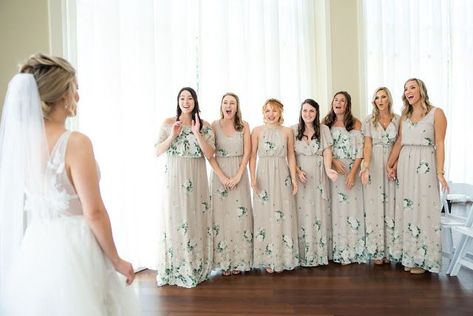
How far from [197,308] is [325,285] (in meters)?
1.07

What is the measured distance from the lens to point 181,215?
3.02 m

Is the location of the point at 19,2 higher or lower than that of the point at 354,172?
higher

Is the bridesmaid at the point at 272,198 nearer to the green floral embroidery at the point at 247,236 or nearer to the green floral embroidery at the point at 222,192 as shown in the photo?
the green floral embroidery at the point at 247,236

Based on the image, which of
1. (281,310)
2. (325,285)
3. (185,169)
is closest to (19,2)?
(185,169)

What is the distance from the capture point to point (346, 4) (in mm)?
3914

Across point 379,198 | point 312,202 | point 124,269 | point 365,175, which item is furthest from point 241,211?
point 124,269

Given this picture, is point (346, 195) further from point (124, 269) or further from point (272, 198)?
point (124, 269)

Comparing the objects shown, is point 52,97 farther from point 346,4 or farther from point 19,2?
point 346,4

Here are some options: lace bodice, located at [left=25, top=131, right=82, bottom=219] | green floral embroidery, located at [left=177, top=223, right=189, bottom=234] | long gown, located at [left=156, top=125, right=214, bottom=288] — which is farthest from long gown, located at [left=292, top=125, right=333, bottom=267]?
lace bodice, located at [left=25, top=131, right=82, bottom=219]

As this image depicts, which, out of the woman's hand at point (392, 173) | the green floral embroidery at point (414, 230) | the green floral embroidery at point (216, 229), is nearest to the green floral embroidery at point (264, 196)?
the green floral embroidery at point (216, 229)

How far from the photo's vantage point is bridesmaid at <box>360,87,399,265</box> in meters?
3.38

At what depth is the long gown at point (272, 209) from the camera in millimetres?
3305

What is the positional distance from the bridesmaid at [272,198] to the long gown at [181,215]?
55 centimetres

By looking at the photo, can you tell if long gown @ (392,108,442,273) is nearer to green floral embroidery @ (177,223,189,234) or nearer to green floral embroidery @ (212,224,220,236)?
green floral embroidery @ (212,224,220,236)
